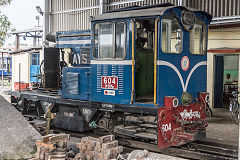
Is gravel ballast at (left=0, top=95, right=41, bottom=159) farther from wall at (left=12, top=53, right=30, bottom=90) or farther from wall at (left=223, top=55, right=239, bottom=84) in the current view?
wall at (left=12, top=53, right=30, bottom=90)

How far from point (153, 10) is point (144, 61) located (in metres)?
1.52

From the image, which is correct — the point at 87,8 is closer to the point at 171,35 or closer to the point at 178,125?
the point at 171,35

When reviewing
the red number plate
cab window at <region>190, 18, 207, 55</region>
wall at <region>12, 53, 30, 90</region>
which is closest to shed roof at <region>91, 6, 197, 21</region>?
cab window at <region>190, 18, 207, 55</region>

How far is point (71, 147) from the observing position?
732 centimetres

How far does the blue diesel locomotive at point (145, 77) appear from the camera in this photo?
6566 millimetres

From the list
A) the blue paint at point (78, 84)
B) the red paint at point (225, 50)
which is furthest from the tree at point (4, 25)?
the red paint at point (225, 50)

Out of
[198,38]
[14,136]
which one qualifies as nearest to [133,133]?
[14,136]

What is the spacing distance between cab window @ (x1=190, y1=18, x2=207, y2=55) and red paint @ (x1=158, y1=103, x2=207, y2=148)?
4.43 feet

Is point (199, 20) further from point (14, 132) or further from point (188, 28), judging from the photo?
point (14, 132)

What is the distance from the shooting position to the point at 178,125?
6.98m

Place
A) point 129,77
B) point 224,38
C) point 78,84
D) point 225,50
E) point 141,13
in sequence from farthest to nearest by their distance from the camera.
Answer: point 224,38 < point 225,50 < point 78,84 < point 129,77 < point 141,13

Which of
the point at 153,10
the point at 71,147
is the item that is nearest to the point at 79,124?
the point at 71,147

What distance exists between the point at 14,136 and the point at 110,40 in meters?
3.01

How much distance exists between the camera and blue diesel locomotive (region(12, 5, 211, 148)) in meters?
6.57
